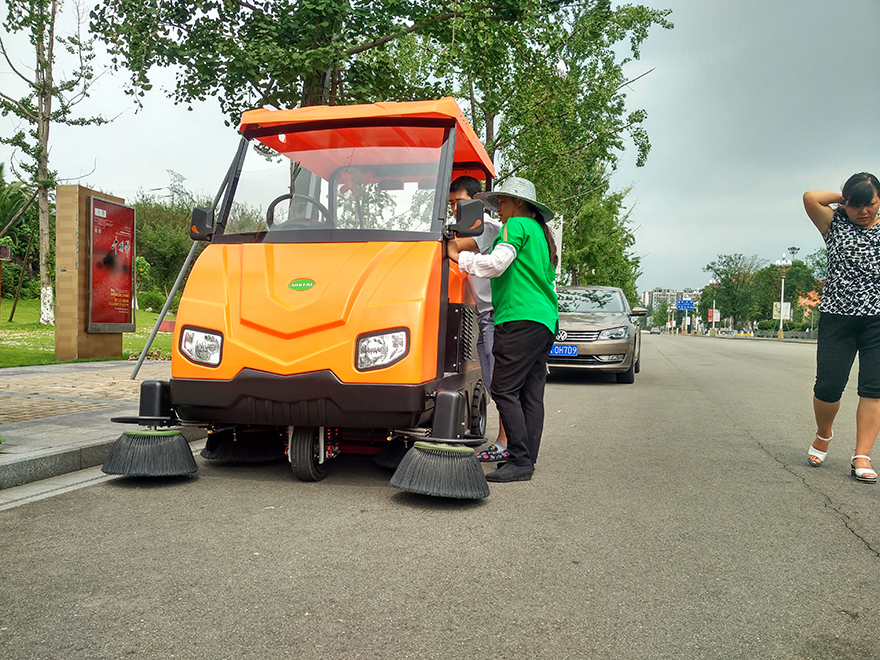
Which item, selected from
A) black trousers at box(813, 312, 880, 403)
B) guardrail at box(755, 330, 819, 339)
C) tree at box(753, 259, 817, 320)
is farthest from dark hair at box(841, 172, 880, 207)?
tree at box(753, 259, 817, 320)

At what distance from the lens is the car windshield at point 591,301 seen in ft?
43.0

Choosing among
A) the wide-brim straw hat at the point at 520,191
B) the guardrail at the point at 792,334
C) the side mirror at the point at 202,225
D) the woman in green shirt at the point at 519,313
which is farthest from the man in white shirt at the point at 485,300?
the guardrail at the point at 792,334

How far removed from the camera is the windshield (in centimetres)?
475

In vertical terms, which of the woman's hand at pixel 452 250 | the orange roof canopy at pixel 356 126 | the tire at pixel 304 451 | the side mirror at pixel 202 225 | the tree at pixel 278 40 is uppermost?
the tree at pixel 278 40

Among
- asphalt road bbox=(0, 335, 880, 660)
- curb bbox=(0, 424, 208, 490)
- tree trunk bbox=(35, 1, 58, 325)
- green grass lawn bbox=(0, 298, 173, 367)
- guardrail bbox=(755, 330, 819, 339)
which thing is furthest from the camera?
guardrail bbox=(755, 330, 819, 339)

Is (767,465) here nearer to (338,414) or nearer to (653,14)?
(338,414)

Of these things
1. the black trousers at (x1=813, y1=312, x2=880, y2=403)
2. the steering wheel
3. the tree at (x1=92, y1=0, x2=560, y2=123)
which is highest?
the tree at (x1=92, y1=0, x2=560, y2=123)

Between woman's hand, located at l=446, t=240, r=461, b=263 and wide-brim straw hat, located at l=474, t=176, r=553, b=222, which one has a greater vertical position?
wide-brim straw hat, located at l=474, t=176, r=553, b=222

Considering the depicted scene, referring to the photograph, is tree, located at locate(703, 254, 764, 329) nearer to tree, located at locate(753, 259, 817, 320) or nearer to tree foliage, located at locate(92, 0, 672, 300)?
tree, located at locate(753, 259, 817, 320)

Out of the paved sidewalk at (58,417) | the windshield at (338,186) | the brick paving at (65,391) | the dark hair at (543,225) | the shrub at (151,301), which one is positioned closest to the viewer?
the paved sidewalk at (58,417)

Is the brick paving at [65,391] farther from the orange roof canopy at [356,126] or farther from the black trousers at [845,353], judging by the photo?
the black trousers at [845,353]

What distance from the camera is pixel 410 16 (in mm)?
12000

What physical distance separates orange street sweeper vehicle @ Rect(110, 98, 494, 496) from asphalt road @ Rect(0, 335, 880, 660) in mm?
462

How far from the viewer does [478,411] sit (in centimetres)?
570
